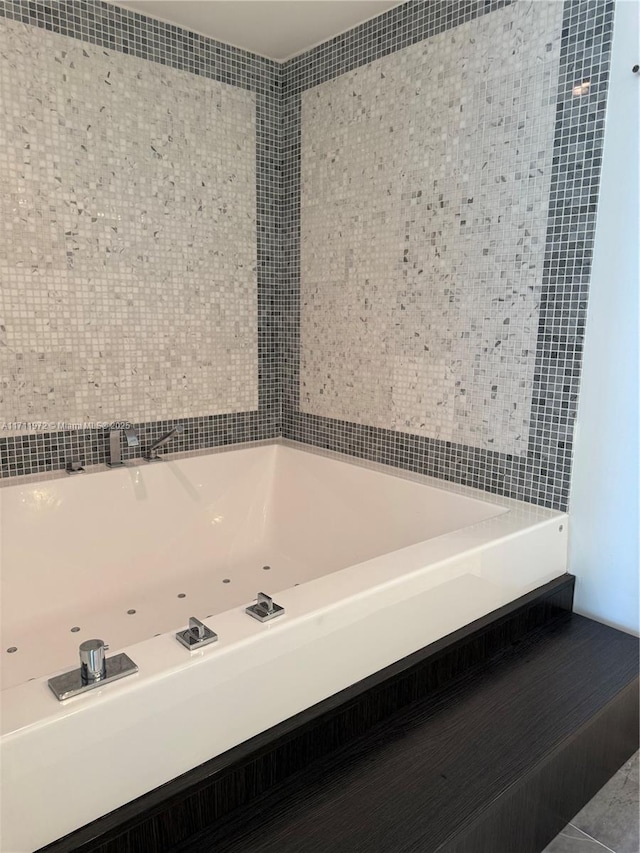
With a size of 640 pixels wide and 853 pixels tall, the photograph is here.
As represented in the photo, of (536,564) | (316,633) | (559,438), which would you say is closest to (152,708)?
(316,633)

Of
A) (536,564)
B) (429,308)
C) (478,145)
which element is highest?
(478,145)

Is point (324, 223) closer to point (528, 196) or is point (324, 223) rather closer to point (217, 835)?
point (528, 196)

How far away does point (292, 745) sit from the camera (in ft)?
4.41

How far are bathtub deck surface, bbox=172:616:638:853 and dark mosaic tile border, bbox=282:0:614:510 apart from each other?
1.92ft

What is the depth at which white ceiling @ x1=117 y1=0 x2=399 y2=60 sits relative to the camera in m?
2.36

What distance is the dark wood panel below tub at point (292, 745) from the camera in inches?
43.6

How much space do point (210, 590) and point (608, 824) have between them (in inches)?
58.8

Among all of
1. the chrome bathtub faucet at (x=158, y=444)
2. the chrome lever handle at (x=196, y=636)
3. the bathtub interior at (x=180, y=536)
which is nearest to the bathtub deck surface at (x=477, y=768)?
the chrome lever handle at (x=196, y=636)

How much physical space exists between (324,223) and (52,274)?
1.19m

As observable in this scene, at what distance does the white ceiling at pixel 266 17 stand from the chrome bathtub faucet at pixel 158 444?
5.39 feet

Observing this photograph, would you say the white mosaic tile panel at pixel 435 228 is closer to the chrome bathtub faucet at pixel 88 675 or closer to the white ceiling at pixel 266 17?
the white ceiling at pixel 266 17

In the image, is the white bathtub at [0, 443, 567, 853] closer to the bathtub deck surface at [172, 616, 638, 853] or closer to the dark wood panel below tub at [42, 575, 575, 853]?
the dark wood panel below tub at [42, 575, 575, 853]

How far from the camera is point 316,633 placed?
1.40 meters

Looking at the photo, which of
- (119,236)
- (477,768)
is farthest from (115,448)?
(477,768)
